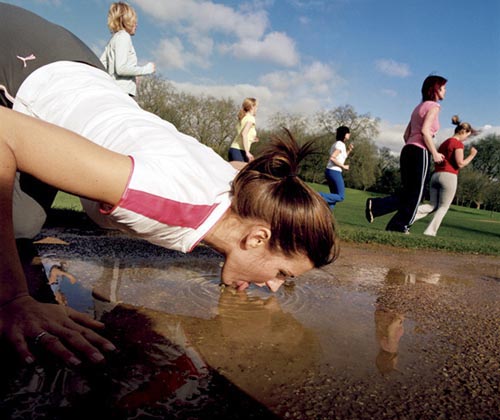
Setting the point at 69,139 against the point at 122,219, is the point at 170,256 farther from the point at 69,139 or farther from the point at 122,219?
the point at 69,139

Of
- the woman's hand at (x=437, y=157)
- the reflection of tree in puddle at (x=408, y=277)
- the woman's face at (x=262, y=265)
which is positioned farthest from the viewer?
the woman's hand at (x=437, y=157)

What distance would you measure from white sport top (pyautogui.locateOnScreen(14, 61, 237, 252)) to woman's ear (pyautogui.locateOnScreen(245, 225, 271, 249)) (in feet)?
0.64

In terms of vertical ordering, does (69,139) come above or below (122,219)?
above

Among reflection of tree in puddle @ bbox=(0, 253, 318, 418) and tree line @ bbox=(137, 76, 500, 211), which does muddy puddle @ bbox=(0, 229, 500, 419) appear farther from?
tree line @ bbox=(137, 76, 500, 211)

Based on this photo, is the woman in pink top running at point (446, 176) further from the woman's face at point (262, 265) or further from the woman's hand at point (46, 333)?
the woman's hand at point (46, 333)

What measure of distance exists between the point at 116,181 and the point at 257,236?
79 cm

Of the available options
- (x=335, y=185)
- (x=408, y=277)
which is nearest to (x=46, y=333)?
(x=408, y=277)

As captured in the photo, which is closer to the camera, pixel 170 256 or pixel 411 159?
pixel 170 256

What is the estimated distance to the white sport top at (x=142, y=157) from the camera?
1649 mm

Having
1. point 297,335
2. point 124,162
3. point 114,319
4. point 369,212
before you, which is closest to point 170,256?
point 114,319

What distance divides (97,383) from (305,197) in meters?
1.22

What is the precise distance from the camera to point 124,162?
1591mm

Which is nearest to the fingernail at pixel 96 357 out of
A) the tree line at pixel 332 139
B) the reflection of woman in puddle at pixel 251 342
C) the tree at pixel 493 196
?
the reflection of woman in puddle at pixel 251 342

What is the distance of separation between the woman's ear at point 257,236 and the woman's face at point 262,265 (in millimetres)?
54
